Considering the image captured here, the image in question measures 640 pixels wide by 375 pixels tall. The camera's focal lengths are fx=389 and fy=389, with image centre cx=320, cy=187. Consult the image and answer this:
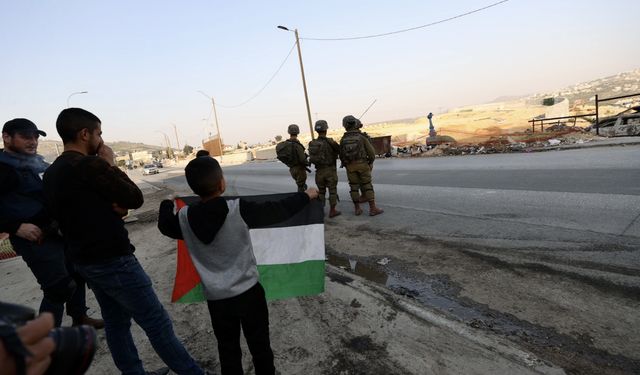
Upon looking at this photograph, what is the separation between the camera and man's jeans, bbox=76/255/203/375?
2434 millimetres

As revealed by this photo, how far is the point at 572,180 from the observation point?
27.7 feet

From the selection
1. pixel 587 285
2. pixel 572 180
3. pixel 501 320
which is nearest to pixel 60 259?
pixel 501 320

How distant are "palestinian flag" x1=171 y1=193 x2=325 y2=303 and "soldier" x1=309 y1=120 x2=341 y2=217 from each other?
4.40m

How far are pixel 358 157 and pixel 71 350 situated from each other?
6.71 meters

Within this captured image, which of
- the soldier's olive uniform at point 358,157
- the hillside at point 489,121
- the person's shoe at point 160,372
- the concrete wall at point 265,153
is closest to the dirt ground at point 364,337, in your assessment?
the person's shoe at point 160,372

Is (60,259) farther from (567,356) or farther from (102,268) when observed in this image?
(567,356)

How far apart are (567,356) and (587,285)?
51.8 inches

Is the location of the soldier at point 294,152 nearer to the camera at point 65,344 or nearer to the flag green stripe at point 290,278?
the flag green stripe at point 290,278

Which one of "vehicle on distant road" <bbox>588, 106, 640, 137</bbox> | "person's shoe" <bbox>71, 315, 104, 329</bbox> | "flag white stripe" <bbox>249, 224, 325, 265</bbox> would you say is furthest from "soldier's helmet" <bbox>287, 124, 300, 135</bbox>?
"vehicle on distant road" <bbox>588, 106, 640, 137</bbox>

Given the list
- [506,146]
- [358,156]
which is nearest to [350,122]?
[358,156]

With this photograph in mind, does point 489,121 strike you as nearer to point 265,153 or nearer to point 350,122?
point 265,153

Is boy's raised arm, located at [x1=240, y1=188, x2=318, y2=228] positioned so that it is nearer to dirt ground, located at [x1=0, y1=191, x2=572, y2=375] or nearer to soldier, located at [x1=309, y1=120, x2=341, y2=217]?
dirt ground, located at [x1=0, y1=191, x2=572, y2=375]

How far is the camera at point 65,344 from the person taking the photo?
1.02m

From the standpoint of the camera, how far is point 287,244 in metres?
3.03
